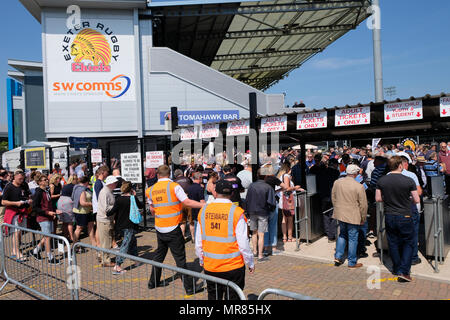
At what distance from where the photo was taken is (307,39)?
32.0 m

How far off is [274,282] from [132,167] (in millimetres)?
5553

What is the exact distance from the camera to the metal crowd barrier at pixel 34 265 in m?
5.16

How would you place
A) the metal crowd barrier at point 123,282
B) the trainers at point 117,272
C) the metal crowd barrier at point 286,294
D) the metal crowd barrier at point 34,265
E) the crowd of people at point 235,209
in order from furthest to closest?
the metal crowd barrier at point 34,265
the trainers at point 117,272
the metal crowd barrier at point 123,282
the crowd of people at point 235,209
the metal crowd barrier at point 286,294

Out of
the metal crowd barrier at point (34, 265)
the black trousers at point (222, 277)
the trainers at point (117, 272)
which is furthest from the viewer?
the metal crowd barrier at point (34, 265)

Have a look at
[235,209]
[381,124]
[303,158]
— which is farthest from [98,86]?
[235,209]

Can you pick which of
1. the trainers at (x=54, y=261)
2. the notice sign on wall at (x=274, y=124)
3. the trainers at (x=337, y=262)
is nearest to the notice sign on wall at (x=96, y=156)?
the notice sign on wall at (x=274, y=124)

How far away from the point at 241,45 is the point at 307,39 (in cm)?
618

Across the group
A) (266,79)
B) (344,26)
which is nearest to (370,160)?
(344,26)

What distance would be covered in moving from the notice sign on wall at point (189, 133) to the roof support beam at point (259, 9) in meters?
15.9

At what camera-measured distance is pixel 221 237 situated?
388 cm

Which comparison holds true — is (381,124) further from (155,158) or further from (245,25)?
(245,25)

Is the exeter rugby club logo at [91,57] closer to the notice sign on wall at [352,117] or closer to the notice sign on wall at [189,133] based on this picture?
the notice sign on wall at [189,133]

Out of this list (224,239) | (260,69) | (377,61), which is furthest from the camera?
(260,69)

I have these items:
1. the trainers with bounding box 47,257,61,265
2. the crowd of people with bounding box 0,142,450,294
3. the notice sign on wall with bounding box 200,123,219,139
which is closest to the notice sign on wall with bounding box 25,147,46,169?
the crowd of people with bounding box 0,142,450,294
